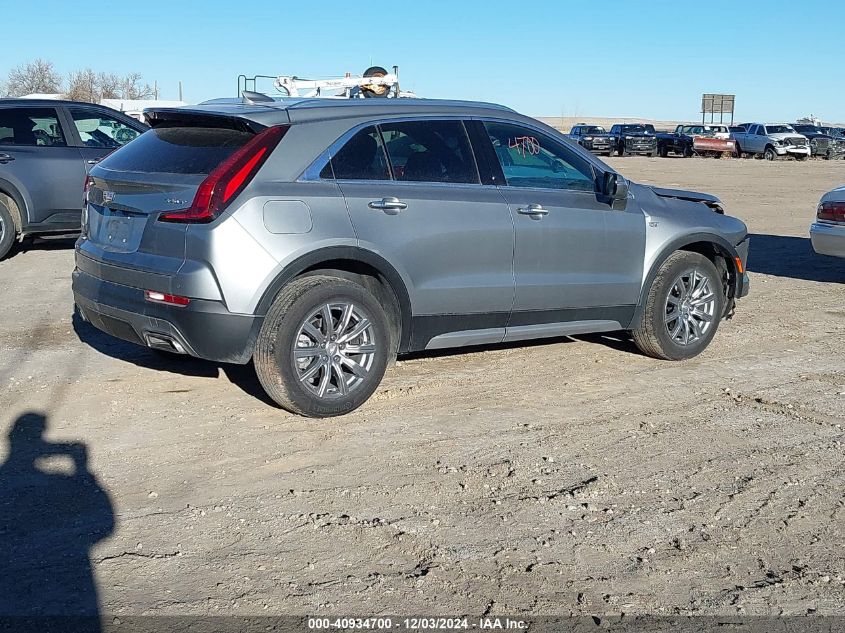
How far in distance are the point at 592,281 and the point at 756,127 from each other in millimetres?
47961

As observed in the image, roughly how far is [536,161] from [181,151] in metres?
2.32

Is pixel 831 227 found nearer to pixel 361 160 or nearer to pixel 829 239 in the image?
pixel 829 239

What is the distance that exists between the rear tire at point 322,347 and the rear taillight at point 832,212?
21.8ft

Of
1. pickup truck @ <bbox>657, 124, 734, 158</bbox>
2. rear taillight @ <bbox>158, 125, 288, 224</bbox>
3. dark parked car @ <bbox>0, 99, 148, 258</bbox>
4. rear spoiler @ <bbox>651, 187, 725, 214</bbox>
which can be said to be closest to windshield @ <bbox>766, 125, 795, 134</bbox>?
pickup truck @ <bbox>657, 124, 734, 158</bbox>

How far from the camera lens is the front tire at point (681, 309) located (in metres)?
7.20

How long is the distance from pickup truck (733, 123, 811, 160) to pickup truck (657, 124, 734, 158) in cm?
75

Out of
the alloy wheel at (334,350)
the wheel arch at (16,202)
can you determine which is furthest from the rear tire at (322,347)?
the wheel arch at (16,202)

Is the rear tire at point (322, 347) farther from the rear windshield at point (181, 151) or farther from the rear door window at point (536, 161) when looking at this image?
the rear door window at point (536, 161)

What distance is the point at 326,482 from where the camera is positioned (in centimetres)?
488

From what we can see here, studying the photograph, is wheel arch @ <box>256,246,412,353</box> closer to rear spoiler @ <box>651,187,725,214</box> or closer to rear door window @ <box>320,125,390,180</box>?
rear door window @ <box>320,125,390,180</box>

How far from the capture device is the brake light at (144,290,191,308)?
17.9 feet

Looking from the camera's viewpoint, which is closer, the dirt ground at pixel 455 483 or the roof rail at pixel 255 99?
the dirt ground at pixel 455 483

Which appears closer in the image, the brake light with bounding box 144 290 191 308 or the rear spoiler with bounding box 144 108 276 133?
the brake light with bounding box 144 290 191 308

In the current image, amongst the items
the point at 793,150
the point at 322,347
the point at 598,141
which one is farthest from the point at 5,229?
the point at 598,141
